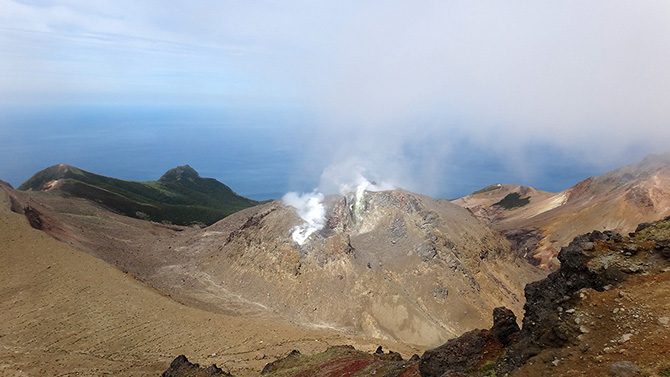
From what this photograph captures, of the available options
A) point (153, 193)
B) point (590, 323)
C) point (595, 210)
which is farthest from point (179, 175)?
point (590, 323)

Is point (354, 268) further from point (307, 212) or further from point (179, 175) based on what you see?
point (179, 175)

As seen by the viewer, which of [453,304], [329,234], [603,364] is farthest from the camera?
[329,234]

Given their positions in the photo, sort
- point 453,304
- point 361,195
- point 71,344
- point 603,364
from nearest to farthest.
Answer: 1. point 603,364
2. point 71,344
3. point 453,304
4. point 361,195

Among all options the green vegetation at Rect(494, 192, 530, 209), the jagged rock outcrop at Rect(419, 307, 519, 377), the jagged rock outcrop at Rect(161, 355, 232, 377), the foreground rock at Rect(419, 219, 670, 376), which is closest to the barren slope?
the jagged rock outcrop at Rect(161, 355, 232, 377)

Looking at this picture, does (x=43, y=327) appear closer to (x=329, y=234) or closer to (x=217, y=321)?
(x=217, y=321)

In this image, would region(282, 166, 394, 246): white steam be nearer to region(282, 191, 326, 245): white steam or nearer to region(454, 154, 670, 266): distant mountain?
region(282, 191, 326, 245): white steam

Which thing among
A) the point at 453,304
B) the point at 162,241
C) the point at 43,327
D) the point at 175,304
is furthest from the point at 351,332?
the point at 162,241
